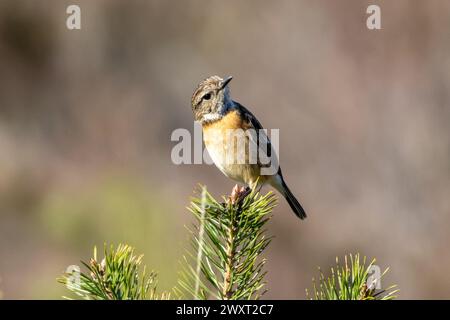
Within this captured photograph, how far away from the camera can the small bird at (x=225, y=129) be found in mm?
5467

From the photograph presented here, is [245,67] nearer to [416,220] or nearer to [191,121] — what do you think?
[191,121]

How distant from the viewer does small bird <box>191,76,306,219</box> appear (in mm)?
5467

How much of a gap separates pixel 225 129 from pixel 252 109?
5.57 metres

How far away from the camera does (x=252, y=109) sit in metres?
11.1

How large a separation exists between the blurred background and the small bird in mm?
3155

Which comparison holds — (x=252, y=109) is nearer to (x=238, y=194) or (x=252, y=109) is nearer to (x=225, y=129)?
(x=225, y=129)

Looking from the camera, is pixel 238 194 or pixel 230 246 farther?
pixel 238 194

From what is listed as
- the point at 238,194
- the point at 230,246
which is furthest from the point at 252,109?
the point at 230,246

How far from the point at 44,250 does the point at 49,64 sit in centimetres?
372

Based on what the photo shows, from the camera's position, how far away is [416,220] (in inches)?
407

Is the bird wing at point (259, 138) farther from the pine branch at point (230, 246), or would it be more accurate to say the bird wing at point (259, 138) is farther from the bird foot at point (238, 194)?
the pine branch at point (230, 246)
